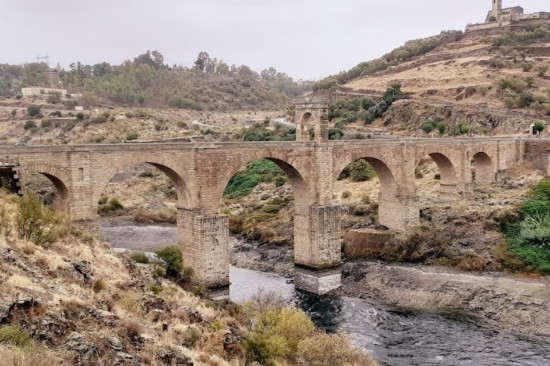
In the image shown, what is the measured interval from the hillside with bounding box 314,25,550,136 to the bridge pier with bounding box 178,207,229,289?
38379 millimetres

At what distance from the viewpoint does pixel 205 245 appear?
26625 millimetres

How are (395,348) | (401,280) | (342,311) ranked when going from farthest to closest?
(401,280), (342,311), (395,348)

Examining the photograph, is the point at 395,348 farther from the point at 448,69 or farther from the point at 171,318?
the point at 448,69

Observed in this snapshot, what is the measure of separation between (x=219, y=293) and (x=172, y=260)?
10.7ft

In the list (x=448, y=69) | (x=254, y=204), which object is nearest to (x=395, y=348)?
(x=254, y=204)

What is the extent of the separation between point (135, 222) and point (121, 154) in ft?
83.6

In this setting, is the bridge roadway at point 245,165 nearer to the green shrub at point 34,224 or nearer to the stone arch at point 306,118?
the stone arch at point 306,118

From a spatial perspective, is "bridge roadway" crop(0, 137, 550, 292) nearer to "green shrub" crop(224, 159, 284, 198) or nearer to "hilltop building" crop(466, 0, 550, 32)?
"green shrub" crop(224, 159, 284, 198)

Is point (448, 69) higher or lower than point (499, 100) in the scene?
higher

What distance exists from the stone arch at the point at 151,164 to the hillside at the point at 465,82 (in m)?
39.2

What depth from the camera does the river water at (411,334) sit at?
71.0 ft

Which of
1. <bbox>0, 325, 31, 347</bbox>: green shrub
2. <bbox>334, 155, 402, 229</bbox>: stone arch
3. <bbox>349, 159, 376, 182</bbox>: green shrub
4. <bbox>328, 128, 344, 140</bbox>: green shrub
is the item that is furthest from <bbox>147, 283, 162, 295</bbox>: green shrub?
<bbox>328, 128, 344, 140</bbox>: green shrub

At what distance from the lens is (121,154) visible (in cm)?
2436

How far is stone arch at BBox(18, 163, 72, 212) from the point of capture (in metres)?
22.2
